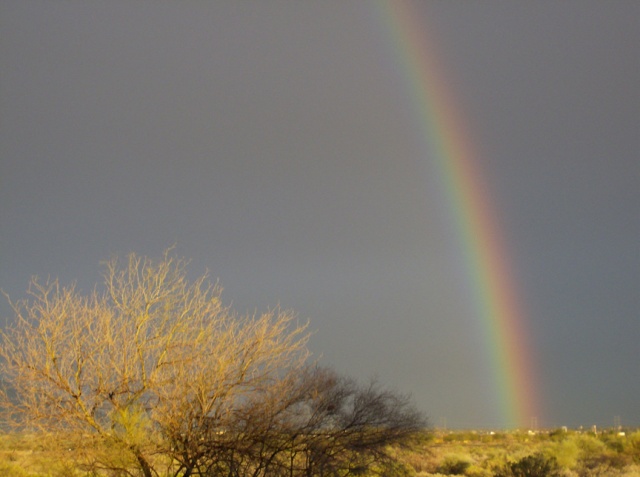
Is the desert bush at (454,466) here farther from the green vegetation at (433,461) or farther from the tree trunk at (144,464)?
the tree trunk at (144,464)

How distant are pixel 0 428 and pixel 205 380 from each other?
196 inches

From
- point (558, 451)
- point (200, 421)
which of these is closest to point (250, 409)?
point (200, 421)

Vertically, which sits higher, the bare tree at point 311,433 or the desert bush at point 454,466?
the desert bush at point 454,466

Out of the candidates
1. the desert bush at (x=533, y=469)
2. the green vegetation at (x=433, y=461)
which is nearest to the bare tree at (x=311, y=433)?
the green vegetation at (x=433, y=461)

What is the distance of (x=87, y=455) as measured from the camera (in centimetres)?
1667

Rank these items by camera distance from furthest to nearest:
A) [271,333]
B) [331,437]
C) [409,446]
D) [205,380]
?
1. [409,446]
2. [331,437]
3. [271,333]
4. [205,380]

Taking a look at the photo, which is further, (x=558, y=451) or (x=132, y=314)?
(x=558, y=451)

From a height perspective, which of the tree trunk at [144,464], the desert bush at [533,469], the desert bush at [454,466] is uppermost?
the desert bush at [454,466]

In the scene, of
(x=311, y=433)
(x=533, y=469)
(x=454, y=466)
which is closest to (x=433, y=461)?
(x=454, y=466)

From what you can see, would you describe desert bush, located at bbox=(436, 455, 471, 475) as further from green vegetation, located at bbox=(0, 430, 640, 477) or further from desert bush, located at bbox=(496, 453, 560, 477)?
desert bush, located at bbox=(496, 453, 560, 477)

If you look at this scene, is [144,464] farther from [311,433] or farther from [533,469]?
[533,469]

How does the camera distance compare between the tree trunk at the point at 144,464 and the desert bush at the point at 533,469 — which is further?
the desert bush at the point at 533,469

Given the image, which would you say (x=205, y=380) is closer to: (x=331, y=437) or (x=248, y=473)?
(x=248, y=473)

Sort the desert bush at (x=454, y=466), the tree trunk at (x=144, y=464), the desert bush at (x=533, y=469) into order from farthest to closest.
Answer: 1. the desert bush at (x=454, y=466)
2. the desert bush at (x=533, y=469)
3. the tree trunk at (x=144, y=464)
